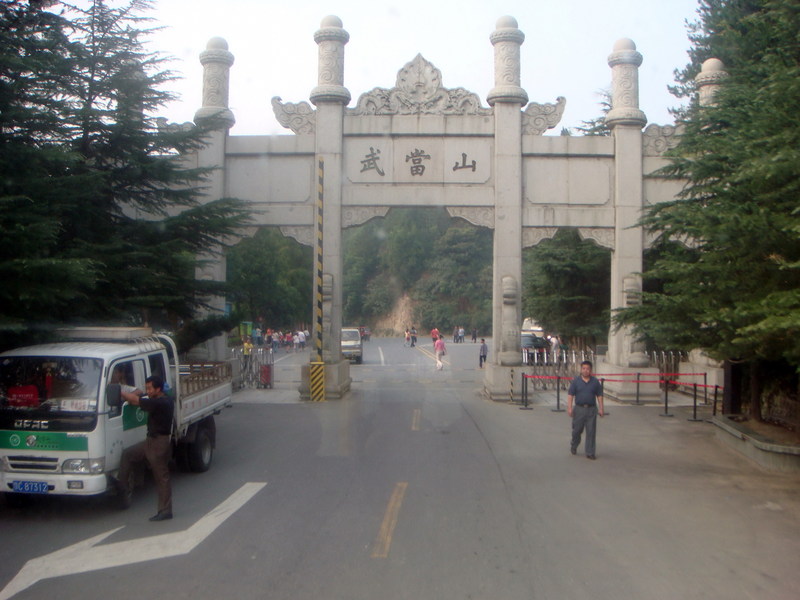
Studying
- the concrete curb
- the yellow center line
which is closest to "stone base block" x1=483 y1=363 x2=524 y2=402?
the concrete curb

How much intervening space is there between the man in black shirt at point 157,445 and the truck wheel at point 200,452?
7.49 ft

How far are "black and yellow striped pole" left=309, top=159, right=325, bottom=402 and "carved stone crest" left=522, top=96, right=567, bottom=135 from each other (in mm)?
5922

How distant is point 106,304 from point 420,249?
84916 mm

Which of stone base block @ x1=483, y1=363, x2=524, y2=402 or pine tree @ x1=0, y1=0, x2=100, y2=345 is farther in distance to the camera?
stone base block @ x1=483, y1=363, x2=524, y2=402

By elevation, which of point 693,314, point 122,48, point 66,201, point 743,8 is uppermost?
point 743,8

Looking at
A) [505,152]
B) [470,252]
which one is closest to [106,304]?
[505,152]

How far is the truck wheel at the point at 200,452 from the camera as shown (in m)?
11.6

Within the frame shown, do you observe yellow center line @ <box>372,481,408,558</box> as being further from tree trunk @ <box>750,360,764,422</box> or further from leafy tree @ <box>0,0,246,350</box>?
tree trunk @ <box>750,360,764,422</box>

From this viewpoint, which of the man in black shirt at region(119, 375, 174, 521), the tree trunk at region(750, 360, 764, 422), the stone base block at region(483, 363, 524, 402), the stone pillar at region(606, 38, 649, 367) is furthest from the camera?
the stone pillar at region(606, 38, 649, 367)

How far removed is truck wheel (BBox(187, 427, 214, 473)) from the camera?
1162 cm

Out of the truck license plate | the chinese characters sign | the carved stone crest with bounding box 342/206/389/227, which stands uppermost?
the chinese characters sign

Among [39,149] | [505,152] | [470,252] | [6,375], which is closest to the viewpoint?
[6,375]

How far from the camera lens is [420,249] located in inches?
3848

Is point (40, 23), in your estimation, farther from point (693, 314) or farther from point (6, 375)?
point (693, 314)
